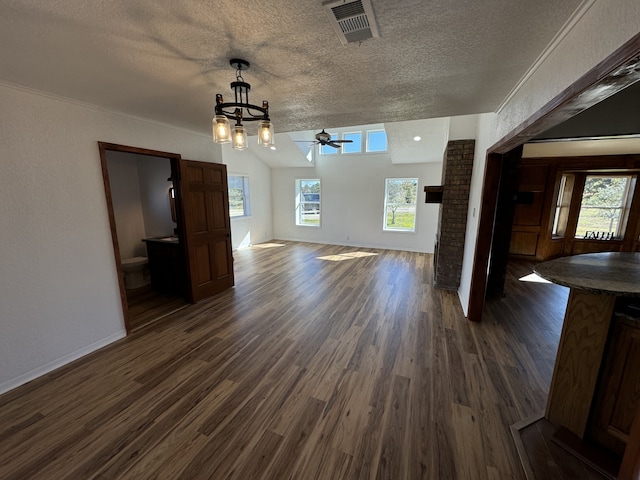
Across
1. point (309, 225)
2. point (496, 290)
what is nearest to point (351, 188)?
point (309, 225)

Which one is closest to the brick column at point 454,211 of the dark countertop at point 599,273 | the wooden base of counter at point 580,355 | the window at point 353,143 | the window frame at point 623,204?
the dark countertop at point 599,273

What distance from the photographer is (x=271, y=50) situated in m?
1.53

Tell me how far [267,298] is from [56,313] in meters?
2.20

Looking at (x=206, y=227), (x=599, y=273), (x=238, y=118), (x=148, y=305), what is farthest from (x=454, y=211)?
(x=148, y=305)

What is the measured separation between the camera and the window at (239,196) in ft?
22.7

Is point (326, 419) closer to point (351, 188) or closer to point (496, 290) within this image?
point (496, 290)

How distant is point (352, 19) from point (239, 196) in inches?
252

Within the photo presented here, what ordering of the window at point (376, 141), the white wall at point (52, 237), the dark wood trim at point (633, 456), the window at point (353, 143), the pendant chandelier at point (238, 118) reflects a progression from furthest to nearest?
the window at point (353, 143) < the window at point (376, 141) < the white wall at point (52, 237) < the pendant chandelier at point (238, 118) < the dark wood trim at point (633, 456)

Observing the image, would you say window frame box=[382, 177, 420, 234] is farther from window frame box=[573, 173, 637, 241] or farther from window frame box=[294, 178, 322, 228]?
window frame box=[573, 173, 637, 241]

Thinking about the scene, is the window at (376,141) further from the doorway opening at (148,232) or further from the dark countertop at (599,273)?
the dark countertop at (599,273)

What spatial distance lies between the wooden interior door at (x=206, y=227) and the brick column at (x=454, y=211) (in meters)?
3.46

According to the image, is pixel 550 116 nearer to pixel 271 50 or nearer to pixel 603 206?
pixel 271 50

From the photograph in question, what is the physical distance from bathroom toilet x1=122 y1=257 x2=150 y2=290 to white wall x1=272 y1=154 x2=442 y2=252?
455cm

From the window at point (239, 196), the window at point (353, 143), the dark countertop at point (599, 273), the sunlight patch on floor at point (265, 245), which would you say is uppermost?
the window at point (353, 143)
